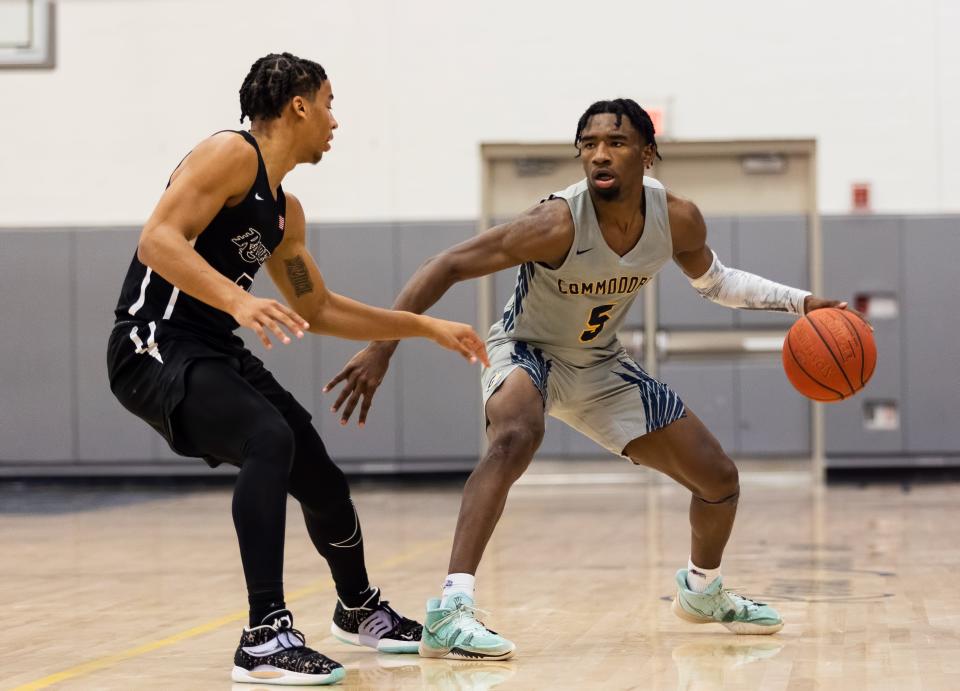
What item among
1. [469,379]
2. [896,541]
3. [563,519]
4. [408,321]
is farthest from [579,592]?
[469,379]

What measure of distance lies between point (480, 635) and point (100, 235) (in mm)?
8580

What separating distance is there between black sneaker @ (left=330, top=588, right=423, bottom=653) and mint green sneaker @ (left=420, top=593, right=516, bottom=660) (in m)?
0.22

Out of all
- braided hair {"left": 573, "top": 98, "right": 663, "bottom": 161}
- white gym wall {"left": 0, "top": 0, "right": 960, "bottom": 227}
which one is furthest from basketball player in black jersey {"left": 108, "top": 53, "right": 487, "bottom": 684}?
white gym wall {"left": 0, "top": 0, "right": 960, "bottom": 227}

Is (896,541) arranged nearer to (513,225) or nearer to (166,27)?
(513,225)

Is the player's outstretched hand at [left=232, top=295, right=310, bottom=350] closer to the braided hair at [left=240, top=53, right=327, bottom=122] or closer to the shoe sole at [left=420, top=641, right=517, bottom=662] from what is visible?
the braided hair at [left=240, top=53, right=327, bottom=122]

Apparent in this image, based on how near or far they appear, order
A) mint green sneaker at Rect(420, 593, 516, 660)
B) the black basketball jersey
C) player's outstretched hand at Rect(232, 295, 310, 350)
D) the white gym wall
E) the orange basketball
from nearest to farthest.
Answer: player's outstretched hand at Rect(232, 295, 310, 350)
the black basketball jersey
mint green sneaker at Rect(420, 593, 516, 660)
the orange basketball
the white gym wall

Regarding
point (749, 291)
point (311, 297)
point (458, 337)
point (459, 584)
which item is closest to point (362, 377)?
point (311, 297)

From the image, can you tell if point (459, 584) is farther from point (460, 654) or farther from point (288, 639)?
point (288, 639)

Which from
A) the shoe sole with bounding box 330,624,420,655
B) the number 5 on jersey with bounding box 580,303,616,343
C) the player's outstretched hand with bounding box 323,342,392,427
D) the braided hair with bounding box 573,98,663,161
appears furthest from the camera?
the number 5 on jersey with bounding box 580,303,616,343

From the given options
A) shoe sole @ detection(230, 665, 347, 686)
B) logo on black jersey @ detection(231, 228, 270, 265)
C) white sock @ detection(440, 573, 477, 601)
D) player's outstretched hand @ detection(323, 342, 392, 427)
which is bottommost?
shoe sole @ detection(230, 665, 347, 686)

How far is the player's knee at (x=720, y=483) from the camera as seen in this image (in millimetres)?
4375

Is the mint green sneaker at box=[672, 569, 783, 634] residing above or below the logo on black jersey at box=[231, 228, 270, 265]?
below

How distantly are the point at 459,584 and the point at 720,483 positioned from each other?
1.01 meters

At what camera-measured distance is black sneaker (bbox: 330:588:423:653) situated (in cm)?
420
